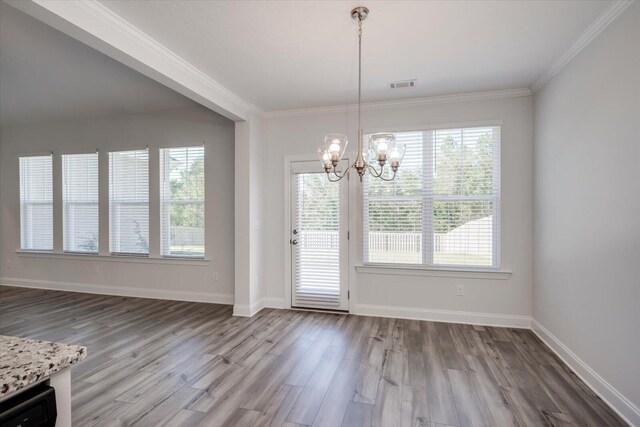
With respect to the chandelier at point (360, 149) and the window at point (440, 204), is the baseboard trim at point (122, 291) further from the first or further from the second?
the chandelier at point (360, 149)

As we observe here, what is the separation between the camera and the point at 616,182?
2.24 metres

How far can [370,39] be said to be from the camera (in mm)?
2660

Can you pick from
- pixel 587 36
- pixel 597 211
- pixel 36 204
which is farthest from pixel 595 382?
pixel 36 204

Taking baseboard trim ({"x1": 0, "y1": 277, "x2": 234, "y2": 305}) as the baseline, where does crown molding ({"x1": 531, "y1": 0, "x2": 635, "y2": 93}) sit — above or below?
above

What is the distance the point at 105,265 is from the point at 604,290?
6347 mm

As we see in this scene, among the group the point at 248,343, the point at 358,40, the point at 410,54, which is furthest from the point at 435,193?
the point at 248,343

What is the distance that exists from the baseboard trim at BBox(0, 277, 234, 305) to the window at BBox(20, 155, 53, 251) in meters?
0.63

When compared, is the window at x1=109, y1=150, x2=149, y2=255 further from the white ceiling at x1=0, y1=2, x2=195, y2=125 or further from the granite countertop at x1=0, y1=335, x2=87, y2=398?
the granite countertop at x1=0, y1=335, x2=87, y2=398

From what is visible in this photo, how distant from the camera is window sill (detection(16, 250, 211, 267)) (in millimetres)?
4836

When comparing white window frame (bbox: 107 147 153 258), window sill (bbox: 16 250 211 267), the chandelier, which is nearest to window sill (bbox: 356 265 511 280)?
the chandelier

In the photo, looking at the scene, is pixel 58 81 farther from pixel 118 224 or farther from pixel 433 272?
pixel 433 272

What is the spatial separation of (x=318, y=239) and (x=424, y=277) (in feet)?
4.87

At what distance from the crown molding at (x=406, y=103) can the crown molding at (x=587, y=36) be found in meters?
0.33

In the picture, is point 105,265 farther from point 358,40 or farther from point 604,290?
point 604,290
